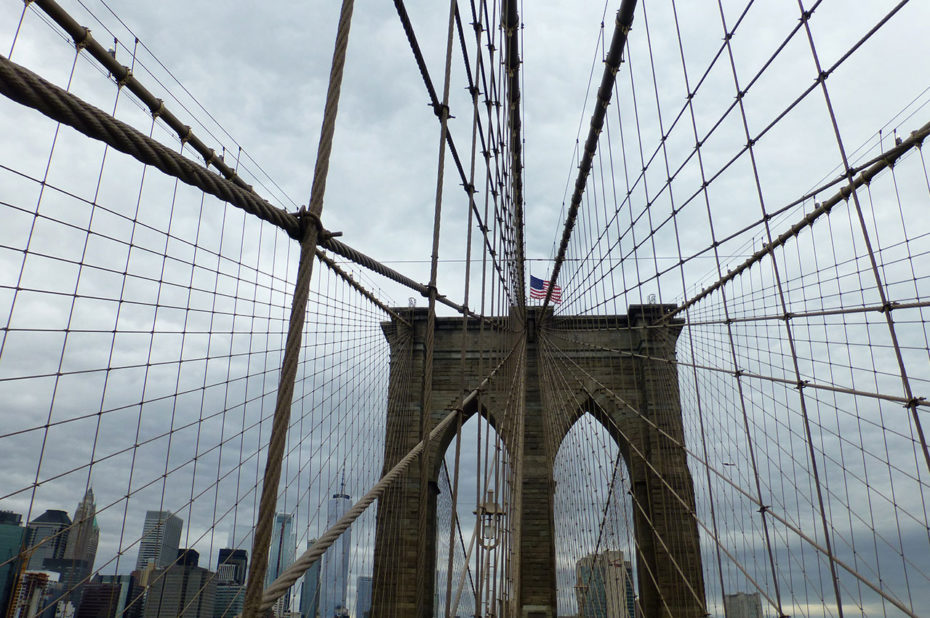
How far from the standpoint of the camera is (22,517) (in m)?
2.44

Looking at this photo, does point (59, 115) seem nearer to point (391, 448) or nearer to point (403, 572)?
point (391, 448)

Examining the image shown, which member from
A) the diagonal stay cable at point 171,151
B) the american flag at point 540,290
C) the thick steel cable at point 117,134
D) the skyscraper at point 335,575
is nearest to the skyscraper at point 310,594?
the skyscraper at point 335,575

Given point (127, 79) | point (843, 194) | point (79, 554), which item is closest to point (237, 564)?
point (79, 554)

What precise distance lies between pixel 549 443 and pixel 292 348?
10985 mm

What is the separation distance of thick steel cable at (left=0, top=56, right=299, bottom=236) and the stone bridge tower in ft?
29.6

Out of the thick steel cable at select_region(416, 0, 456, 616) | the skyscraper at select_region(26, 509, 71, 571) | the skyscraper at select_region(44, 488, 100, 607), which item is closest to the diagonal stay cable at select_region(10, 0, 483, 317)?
the thick steel cable at select_region(416, 0, 456, 616)

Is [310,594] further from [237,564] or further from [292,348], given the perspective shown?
[292,348]

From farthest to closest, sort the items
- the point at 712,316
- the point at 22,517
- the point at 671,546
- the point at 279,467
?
the point at 671,546 < the point at 712,316 < the point at 22,517 < the point at 279,467

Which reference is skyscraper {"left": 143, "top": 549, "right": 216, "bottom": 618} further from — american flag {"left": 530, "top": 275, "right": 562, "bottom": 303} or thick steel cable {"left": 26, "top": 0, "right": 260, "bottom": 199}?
american flag {"left": 530, "top": 275, "right": 562, "bottom": 303}

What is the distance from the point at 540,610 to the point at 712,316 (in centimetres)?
784

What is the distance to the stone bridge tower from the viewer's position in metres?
12.3


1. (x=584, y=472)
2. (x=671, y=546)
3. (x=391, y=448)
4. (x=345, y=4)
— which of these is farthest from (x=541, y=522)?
(x=345, y=4)

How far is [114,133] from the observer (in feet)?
4.51

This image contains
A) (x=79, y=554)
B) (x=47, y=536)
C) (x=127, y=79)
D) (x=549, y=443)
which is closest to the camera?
(x=47, y=536)
